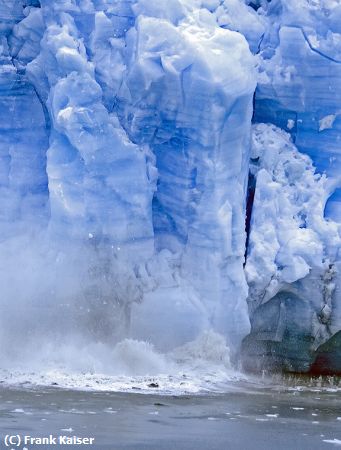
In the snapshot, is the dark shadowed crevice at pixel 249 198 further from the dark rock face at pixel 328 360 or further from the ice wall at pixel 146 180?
the dark rock face at pixel 328 360

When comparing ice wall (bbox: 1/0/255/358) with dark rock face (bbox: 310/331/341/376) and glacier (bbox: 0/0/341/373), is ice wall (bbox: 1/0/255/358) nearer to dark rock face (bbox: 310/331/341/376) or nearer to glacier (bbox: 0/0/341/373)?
glacier (bbox: 0/0/341/373)

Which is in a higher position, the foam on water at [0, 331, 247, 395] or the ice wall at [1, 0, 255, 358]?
the ice wall at [1, 0, 255, 358]

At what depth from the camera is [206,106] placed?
483 inches

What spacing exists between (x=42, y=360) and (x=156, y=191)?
2.11 metres

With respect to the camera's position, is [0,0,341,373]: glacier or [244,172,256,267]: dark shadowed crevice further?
[244,172,256,267]: dark shadowed crevice

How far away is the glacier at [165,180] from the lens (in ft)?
40.1

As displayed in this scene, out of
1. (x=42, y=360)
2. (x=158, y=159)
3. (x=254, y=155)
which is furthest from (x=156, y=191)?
(x=42, y=360)

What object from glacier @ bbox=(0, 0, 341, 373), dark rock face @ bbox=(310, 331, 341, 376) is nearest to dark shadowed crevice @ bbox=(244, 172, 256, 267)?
glacier @ bbox=(0, 0, 341, 373)

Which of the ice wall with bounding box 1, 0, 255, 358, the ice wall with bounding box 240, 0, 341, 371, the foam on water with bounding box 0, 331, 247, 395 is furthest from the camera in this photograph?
the ice wall with bounding box 240, 0, 341, 371

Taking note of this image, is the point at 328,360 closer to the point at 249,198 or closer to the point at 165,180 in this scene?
the point at 249,198

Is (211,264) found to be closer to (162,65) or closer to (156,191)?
(156,191)

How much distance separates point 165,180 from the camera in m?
12.6

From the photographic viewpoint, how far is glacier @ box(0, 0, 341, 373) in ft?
40.1

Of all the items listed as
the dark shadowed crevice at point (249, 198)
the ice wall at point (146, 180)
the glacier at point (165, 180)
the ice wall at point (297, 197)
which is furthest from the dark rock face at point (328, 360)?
the dark shadowed crevice at point (249, 198)
